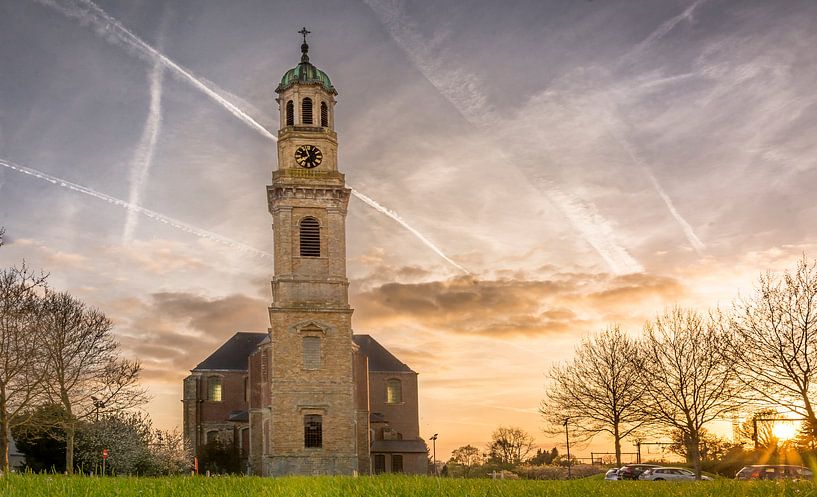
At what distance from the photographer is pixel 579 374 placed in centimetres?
5766

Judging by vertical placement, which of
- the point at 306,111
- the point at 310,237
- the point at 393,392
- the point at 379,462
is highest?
the point at 306,111

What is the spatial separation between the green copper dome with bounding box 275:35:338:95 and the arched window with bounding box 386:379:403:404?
33279 mm

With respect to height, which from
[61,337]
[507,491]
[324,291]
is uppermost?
[324,291]

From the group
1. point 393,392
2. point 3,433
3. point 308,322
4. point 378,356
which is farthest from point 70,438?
point 378,356

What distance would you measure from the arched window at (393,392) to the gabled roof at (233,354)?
13.9m

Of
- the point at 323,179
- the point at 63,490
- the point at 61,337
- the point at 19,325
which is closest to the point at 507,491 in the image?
the point at 63,490

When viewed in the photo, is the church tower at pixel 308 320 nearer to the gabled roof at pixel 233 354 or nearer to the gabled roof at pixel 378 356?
the gabled roof at pixel 233 354

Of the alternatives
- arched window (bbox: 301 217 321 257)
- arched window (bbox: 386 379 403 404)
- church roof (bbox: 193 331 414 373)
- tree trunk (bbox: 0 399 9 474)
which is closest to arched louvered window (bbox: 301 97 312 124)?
arched window (bbox: 301 217 321 257)

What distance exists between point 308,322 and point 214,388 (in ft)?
77.9

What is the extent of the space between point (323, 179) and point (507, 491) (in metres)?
47.9

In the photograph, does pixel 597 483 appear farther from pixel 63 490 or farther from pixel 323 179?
pixel 323 179

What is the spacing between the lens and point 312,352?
188 ft

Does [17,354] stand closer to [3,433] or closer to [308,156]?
[3,433]

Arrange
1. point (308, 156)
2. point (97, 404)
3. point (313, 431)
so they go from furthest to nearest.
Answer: point (308, 156)
point (313, 431)
point (97, 404)
